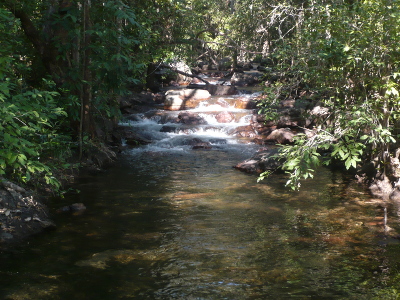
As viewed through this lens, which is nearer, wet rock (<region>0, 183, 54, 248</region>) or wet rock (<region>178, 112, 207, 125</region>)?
wet rock (<region>0, 183, 54, 248</region>)

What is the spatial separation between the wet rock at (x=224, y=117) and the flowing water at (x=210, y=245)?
8111 mm

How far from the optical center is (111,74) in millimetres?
8281

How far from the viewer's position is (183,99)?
67.7 feet

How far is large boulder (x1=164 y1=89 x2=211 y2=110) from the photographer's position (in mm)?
20328

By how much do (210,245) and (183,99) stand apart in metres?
15.2

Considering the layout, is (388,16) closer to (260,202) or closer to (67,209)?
(260,202)

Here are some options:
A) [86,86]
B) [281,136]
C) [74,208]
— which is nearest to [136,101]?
[281,136]

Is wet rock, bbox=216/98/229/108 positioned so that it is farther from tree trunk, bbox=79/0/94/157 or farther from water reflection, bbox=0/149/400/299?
water reflection, bbox=0/149/400/299

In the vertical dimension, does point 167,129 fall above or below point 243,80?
below

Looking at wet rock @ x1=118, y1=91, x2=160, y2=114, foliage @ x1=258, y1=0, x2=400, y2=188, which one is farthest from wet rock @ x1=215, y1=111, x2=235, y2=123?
foliage @ x1=258, y1=0, x2=400, y2=188

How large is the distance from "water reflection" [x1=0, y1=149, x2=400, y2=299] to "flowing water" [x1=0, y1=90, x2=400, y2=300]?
0.01m

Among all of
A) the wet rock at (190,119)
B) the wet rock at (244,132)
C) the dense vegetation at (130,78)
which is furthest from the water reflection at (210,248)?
the wet rock at (190,119)

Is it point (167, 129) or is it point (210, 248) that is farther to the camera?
point (167, 129)

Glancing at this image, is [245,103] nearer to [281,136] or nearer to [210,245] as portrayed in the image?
[281,136]
